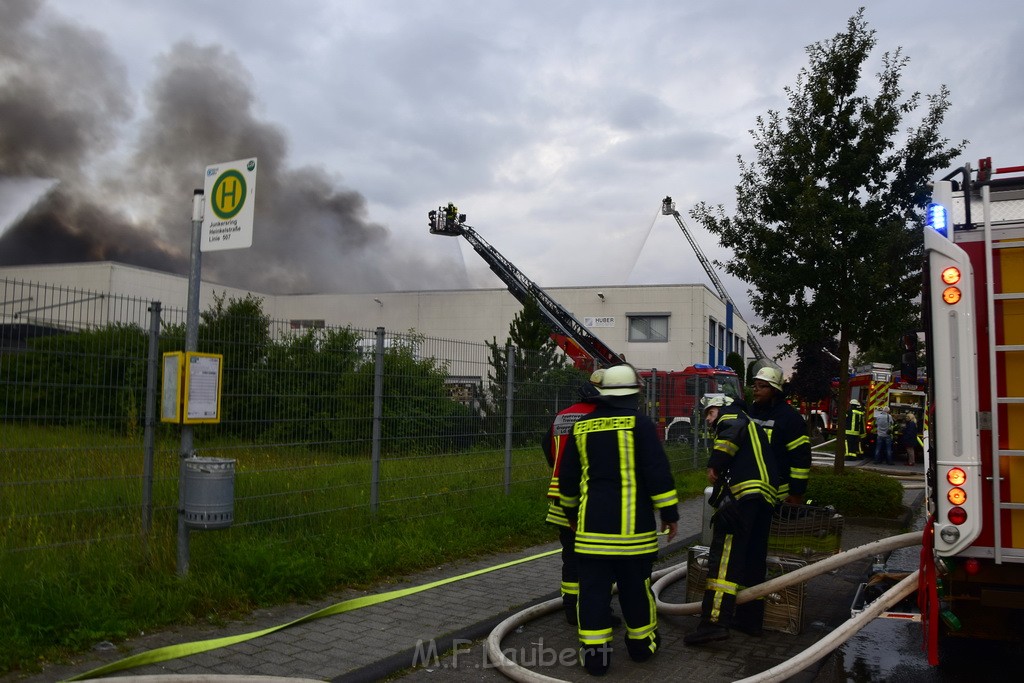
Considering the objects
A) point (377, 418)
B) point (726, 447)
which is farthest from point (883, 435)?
point (726, 447)

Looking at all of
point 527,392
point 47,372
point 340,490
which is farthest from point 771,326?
point 47,372

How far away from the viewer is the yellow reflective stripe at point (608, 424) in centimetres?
504

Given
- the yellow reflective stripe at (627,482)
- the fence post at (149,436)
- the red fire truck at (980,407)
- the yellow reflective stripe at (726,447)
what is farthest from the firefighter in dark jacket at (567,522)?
the fence post at (149,436)

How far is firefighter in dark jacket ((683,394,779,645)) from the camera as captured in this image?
555cm

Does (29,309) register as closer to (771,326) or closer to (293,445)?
(293,445)

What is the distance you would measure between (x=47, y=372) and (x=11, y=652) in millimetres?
1688

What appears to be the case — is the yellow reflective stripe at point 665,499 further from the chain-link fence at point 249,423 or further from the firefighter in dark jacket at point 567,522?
the chain-link fence at point 249,423

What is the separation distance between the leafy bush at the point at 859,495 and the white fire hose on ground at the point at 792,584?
5.84 m

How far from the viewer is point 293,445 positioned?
704cm

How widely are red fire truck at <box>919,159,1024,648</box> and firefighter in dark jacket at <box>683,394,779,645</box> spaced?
49.4 inches

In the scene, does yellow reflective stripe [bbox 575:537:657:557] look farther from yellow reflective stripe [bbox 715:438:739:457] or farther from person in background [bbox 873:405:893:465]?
person in background [bbox 873:405:893:465]

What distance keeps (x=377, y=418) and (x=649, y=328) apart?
3777 centimetres

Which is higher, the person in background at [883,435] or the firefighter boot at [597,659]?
the person in background at [883,435]

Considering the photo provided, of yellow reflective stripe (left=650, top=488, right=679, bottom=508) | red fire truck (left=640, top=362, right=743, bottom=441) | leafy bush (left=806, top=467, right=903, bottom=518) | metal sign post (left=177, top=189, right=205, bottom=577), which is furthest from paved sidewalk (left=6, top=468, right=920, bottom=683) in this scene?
red fire truck (left=640, top=362, right=743, bottom=441)
